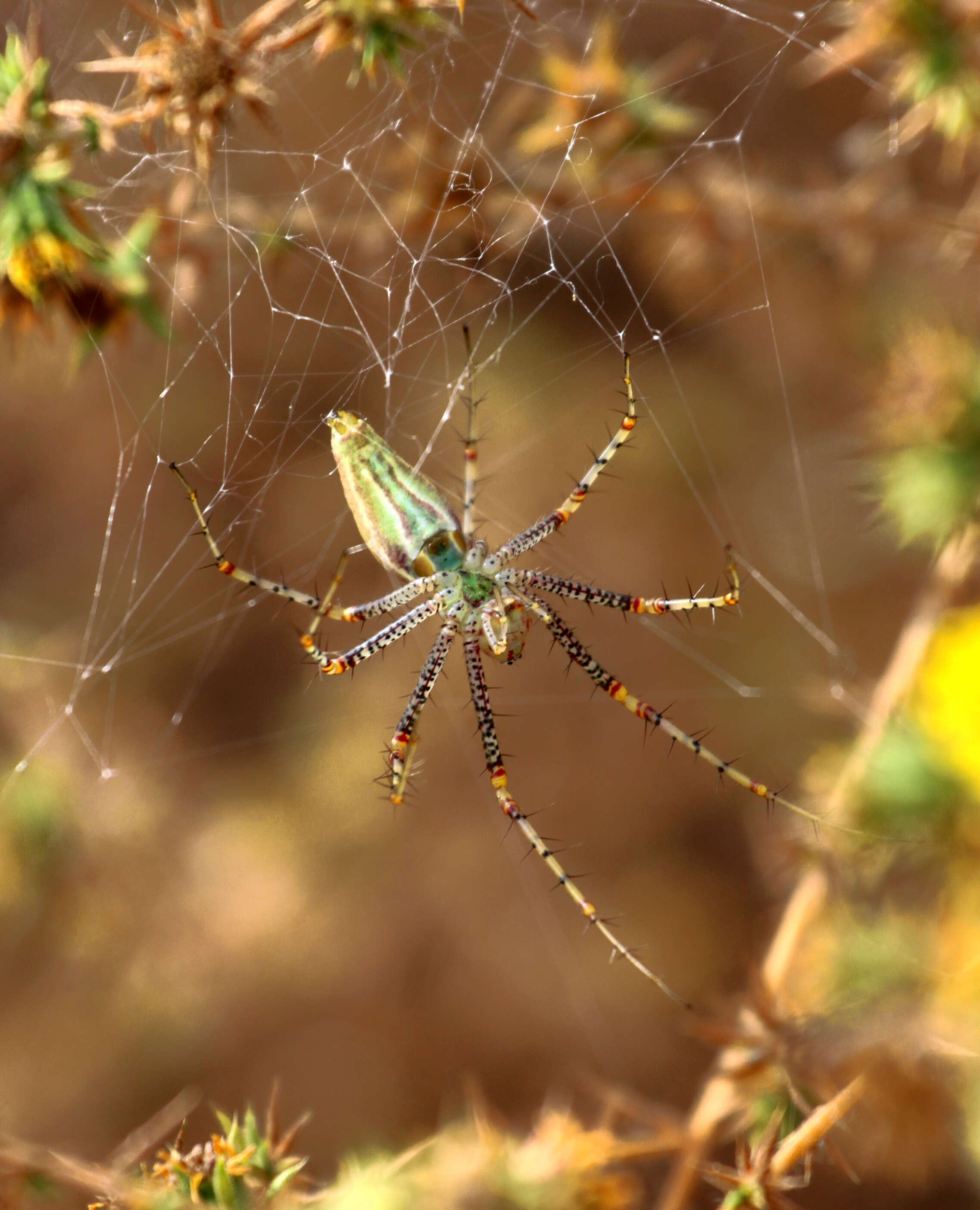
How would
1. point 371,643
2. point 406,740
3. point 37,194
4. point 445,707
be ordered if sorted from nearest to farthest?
point 37,194
point 371,643
point 406,740
point 445,707

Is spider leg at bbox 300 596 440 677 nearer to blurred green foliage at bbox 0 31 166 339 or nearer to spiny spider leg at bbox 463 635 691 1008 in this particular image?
spiny spider leg at bbox 463 635 691 1008

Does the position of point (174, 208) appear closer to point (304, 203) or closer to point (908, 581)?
point (304, 203)

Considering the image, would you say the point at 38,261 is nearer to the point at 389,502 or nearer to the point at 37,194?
the point at 37,194

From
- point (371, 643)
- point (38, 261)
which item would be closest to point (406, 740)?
point (371, 643)

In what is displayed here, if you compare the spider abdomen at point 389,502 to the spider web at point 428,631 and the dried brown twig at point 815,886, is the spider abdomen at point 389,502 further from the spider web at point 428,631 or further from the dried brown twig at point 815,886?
the dried brown twig at point 815,886

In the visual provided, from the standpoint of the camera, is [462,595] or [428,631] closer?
[462,595]

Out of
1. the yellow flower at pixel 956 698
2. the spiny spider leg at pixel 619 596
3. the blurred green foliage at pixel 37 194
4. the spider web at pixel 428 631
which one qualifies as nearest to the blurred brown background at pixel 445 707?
the spider web at pixel 428 631

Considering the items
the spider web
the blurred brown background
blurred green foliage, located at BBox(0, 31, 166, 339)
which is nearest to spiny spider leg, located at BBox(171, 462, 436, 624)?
blurred green foliage, located at BBox(0, 31, 166, 339)

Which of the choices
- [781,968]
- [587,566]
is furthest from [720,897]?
[781,968]
